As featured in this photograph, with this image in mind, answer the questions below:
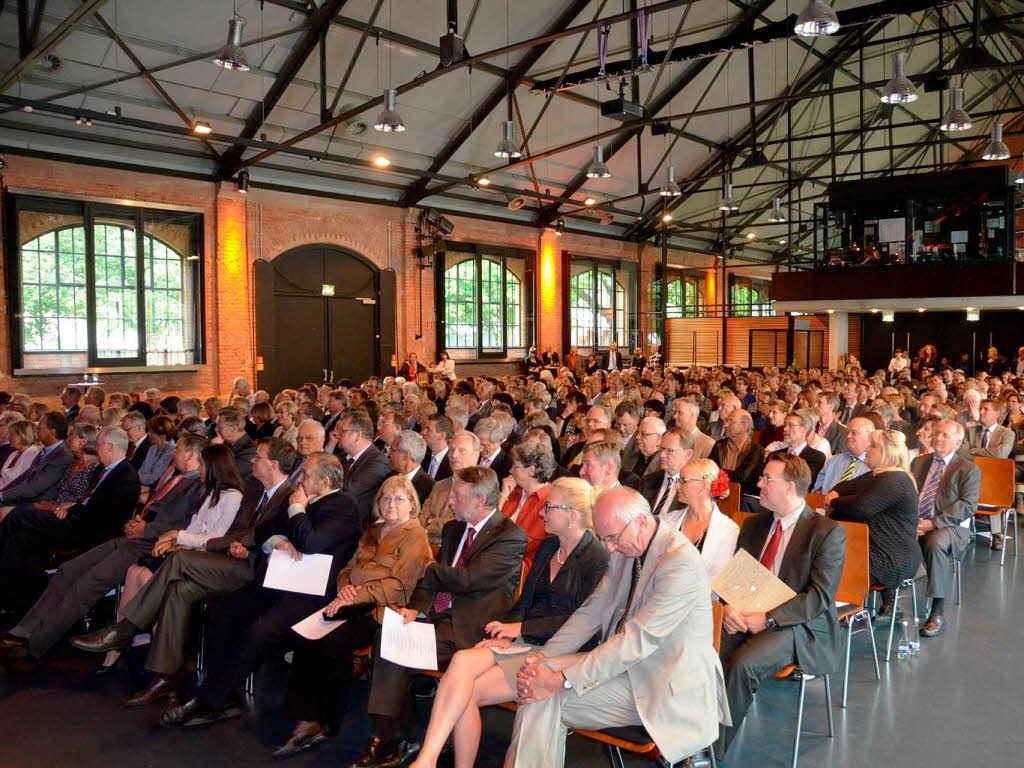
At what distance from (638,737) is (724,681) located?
0.53 meters

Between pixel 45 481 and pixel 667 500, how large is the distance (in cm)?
441

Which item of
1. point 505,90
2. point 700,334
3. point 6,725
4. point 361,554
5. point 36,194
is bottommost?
point 6,725

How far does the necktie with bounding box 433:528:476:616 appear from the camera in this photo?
3.76 metres

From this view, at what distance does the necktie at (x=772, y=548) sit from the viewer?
3.87m

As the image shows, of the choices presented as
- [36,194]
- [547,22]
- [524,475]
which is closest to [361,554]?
[524,475]

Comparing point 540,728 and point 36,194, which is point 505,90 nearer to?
point 36,194

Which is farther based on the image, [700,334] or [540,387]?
[700,334]

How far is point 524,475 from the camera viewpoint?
4.50 m

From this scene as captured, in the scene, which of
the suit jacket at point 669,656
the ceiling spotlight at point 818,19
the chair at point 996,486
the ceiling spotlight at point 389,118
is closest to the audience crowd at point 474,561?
the suit jacket at point 669,656

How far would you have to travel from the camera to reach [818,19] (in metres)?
7.48

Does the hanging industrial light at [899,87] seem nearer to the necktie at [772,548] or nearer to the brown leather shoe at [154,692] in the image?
the necktie at [772,548]

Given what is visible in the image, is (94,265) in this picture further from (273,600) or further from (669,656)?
(669,656)

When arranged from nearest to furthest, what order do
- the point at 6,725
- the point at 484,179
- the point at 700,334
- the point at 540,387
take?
the point at 6,725 < the point at 540,387 < the point at 484,179 < the point at 700,334

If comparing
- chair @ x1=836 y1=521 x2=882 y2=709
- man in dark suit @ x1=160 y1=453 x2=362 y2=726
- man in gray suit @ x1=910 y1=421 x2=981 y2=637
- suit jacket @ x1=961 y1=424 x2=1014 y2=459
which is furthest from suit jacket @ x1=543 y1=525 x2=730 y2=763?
suit jacket @ x1=961 y1=424 x2=1014 y2=459
